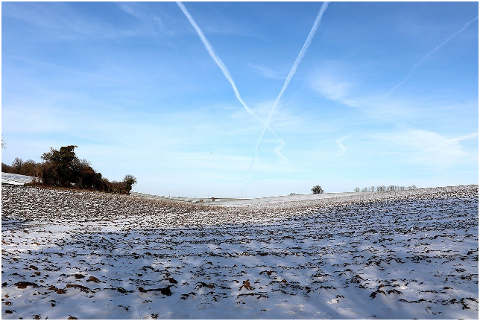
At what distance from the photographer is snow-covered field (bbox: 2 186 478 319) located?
22.5 ft

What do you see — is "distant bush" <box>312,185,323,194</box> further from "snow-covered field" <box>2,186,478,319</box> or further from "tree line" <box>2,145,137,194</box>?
"snow-covered field" <box>2,186,478,319</box>

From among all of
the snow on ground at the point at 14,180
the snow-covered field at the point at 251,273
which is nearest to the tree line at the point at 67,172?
the snow on ground at the point at 14,180

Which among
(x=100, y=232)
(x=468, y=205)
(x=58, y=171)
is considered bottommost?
(x=100, y=232)

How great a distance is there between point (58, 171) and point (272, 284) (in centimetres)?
4751

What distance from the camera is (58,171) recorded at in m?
45.8

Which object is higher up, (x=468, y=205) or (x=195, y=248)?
(x=468, y=205)

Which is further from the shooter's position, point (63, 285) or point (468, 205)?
point (468, 205)

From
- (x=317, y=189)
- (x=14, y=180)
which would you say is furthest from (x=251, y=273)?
(x=317, y=189)

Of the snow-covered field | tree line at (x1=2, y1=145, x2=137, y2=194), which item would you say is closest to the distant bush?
tree line at (x1=2, y1=145, x2=137, y2=194)

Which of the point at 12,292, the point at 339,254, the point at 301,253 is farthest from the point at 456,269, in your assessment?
the point at 12,292

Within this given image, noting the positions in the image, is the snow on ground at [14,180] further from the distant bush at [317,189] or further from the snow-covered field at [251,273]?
the distant bush at [317,189]

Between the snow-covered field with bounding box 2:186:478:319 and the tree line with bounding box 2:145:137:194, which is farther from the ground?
the tree line with bounding box 2:145:137:194

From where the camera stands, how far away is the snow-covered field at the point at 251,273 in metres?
6.86

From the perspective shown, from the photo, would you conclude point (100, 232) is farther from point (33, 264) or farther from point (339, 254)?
point (339, 254)
